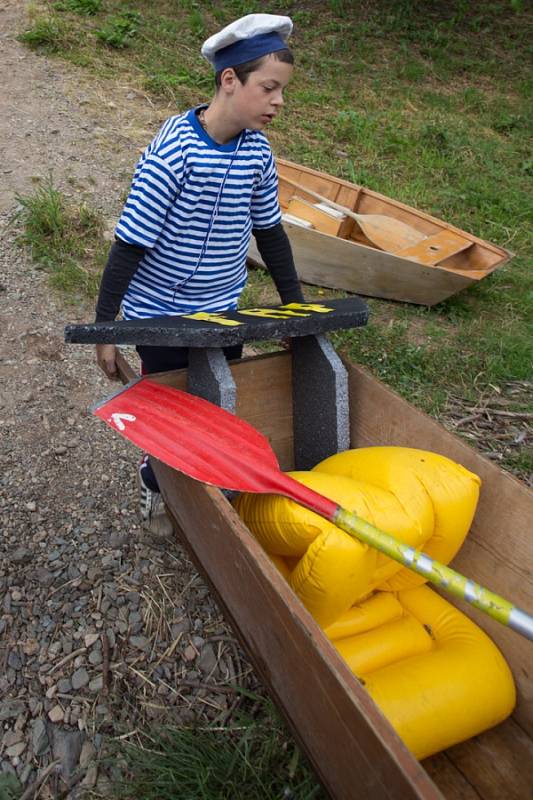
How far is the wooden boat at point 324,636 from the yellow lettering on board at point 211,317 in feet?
0.70

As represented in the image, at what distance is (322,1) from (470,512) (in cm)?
988

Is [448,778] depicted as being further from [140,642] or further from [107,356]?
[107,356]

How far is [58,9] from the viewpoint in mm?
7566

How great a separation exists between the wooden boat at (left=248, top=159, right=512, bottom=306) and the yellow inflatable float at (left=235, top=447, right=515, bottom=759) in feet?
8.51

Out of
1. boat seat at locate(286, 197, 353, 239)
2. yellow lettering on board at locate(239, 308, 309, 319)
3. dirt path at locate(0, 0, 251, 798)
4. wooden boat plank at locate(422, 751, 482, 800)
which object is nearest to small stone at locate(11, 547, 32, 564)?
dirt path at locate(0, 0, 251, 798)

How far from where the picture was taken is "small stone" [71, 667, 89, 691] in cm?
196

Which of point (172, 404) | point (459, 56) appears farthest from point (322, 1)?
point (172, 404)

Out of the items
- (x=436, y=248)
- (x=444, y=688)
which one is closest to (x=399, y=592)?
(x=444, y=688)

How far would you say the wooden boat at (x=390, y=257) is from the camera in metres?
4.16

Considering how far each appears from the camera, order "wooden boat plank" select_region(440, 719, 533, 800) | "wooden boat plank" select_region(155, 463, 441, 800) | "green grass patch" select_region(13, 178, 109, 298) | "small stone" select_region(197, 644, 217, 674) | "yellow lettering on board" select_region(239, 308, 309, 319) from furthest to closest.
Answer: "green grass patch" select_region(13, 178, 109, 298)
"small stone" select_region(197, 644, 217, 674)
"yellow lettering on board" select_region(239, 308, 309, 319)
"wooden boat plank" select_region(440, 719, 533, 800)
"wooden boat plank" select_region(155, 463, 441, 800)

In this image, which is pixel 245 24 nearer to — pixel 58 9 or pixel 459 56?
pixel 58 9

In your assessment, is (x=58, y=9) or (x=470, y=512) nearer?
(x=470, y=512)

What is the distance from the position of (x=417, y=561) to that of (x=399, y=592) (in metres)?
0.48

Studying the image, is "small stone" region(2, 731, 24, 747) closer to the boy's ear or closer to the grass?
the grass
